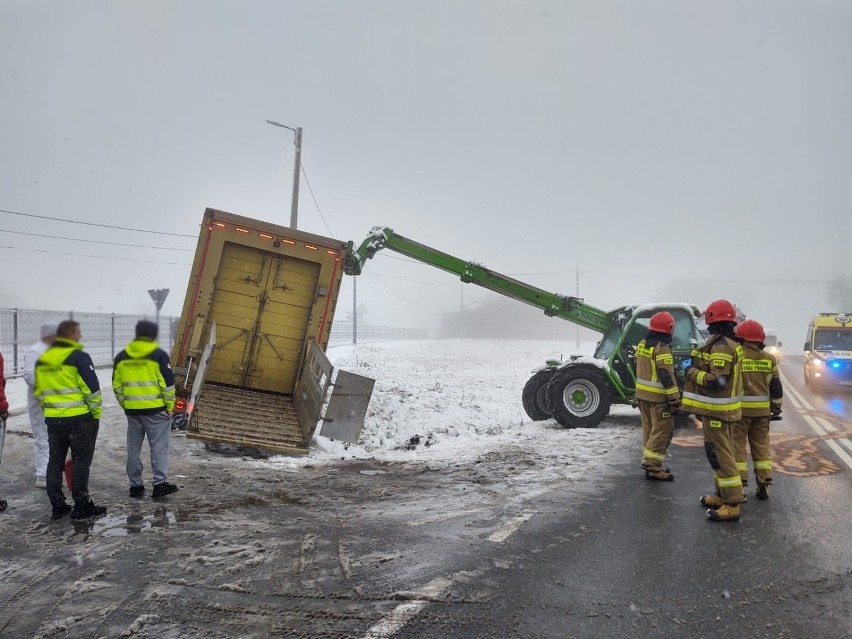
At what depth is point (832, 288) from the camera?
72500 mm

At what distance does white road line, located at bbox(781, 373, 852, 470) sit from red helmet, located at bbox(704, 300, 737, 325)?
10.8 feet

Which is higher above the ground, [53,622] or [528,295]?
[528,295]

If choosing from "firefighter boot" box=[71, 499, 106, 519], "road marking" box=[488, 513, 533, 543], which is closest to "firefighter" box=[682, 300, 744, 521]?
"road marking" box=[488, 513, 533, 543]

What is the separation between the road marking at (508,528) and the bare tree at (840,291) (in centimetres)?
7870

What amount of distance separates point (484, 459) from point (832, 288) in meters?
82.2

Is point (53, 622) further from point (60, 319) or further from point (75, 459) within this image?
point (75, 459)

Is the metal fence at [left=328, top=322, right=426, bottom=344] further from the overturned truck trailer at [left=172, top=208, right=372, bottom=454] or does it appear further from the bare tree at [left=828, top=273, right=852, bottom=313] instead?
the bare tree at [left=828, top=273, right=852, bottom=313]

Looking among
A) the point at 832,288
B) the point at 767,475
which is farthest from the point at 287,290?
the point at 832,288

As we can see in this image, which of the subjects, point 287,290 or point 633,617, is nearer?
point 633,617

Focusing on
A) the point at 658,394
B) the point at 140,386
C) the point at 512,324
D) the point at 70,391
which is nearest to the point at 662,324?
the point at 658,394

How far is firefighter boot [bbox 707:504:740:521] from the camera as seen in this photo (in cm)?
499

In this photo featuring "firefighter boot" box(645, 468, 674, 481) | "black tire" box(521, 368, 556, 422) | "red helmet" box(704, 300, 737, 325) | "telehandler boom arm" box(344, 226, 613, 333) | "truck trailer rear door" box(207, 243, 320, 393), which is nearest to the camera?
"red helmet" box(704, 300, 737, 325)

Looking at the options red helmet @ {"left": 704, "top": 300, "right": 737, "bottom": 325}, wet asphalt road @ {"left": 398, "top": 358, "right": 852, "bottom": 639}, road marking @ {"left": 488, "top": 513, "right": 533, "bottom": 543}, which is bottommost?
road marking @ {"left": 488, "top": 513, "right": 533, "bottom": 543}

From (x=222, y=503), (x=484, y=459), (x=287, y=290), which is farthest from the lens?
(x=287, y=290)
